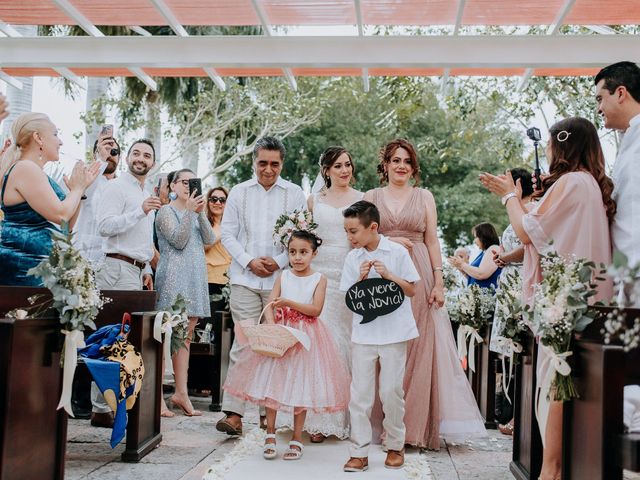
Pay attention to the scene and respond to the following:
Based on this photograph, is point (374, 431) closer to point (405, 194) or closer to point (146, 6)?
point (405, 194)

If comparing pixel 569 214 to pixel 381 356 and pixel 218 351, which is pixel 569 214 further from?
pixel 218 351

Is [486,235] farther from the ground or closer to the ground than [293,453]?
farther from the ground

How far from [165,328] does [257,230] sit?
1.23 meters

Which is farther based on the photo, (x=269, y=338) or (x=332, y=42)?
(x=332, y=42)

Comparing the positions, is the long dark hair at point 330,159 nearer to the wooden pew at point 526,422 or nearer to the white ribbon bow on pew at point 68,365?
the wooden pew at point 526,422

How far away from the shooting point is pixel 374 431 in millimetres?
6031

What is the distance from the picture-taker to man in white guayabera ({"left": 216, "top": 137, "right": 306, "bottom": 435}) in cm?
617

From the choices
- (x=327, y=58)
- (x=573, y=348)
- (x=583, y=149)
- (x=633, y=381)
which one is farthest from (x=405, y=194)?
(x=633, y=381)

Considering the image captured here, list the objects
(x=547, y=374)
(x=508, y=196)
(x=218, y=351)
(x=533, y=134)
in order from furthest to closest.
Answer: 1. (x=218, y=351)
2. (x=533, y=134)
3. (x=508, y=196)
4. (x=547, y=374)

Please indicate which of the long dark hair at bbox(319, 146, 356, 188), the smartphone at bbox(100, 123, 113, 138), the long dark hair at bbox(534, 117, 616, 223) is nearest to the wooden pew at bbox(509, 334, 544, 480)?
the long dark hair at bbox(534, 117, 616, 223)

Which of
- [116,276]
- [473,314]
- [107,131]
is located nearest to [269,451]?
[116,276]

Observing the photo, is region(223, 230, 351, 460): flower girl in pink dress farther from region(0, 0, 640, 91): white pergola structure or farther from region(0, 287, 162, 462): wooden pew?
region(0, 0, 640, 91): white pergola structure

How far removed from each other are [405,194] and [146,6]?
10.1 feet

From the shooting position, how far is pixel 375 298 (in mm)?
5023
